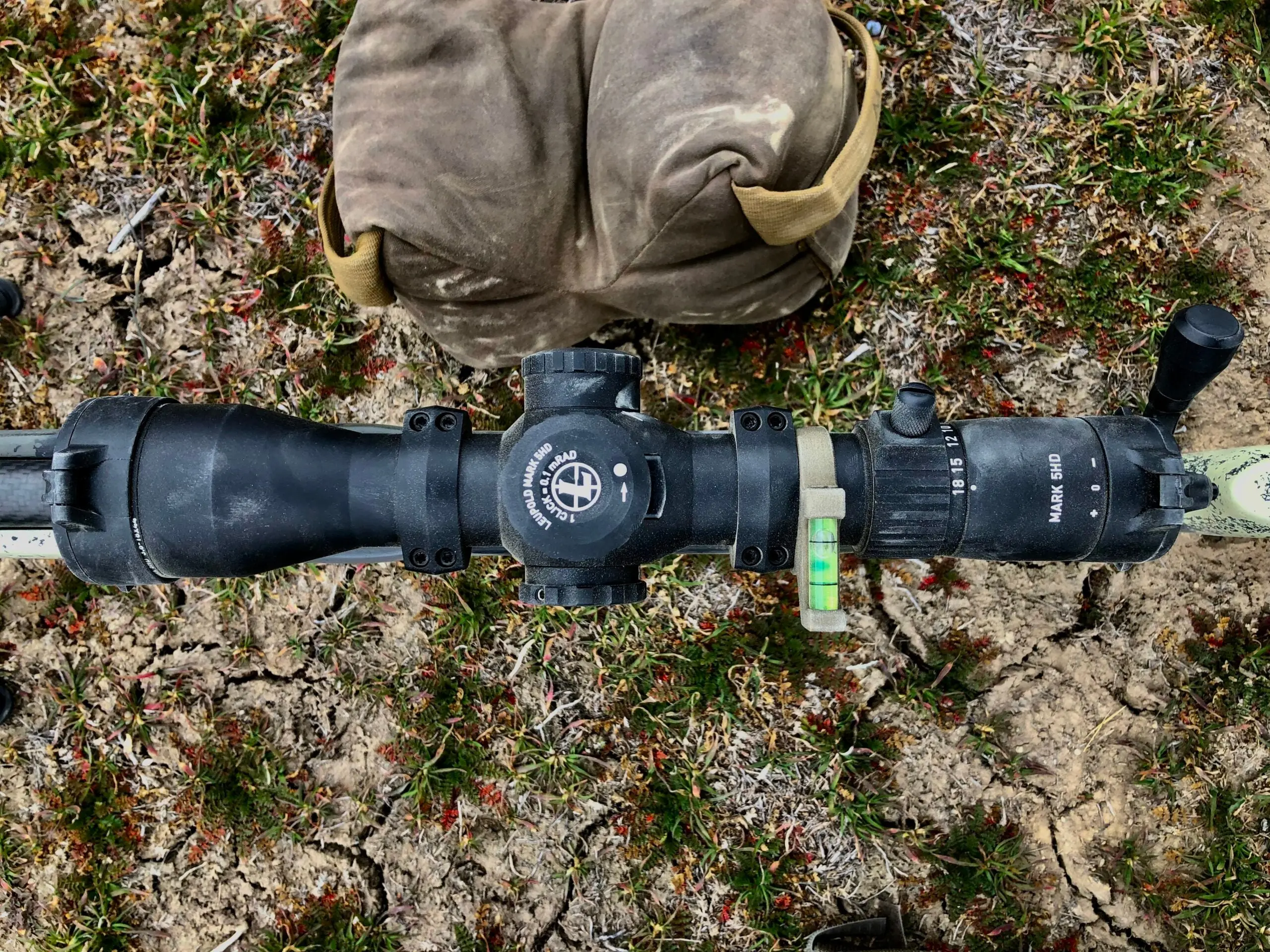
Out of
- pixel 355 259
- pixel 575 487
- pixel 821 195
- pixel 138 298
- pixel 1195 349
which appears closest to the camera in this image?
pixel 575 487

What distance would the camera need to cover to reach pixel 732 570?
7.79 ft

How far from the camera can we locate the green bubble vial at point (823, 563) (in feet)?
4.83

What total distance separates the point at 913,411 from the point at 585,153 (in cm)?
99

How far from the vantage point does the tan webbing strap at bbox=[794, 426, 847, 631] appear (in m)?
1.47

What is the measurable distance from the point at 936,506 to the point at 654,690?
105cm

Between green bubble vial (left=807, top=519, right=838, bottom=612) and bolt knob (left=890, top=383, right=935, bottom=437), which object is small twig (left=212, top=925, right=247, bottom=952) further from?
bolt knob (left=890, top=383, right=935, bottom=437)

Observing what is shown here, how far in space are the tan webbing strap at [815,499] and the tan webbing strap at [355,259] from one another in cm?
102

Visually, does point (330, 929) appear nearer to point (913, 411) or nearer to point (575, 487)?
point (575, 487)

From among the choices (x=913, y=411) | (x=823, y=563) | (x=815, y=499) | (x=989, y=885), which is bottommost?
(x=989, y=885)

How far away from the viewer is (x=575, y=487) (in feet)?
4.42

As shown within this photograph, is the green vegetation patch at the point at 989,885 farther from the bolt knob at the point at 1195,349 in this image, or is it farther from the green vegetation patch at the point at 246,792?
the green vegetation patch at the point at 246,792

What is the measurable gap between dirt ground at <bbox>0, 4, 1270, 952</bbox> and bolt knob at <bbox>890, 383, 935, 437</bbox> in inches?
29.8

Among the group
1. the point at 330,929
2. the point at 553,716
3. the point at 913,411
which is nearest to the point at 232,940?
the point at 330,929

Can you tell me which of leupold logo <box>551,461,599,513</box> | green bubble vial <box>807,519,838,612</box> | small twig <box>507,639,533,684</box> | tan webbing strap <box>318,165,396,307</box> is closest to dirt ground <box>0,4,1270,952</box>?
small twig <box>507,639,533,684</box>
